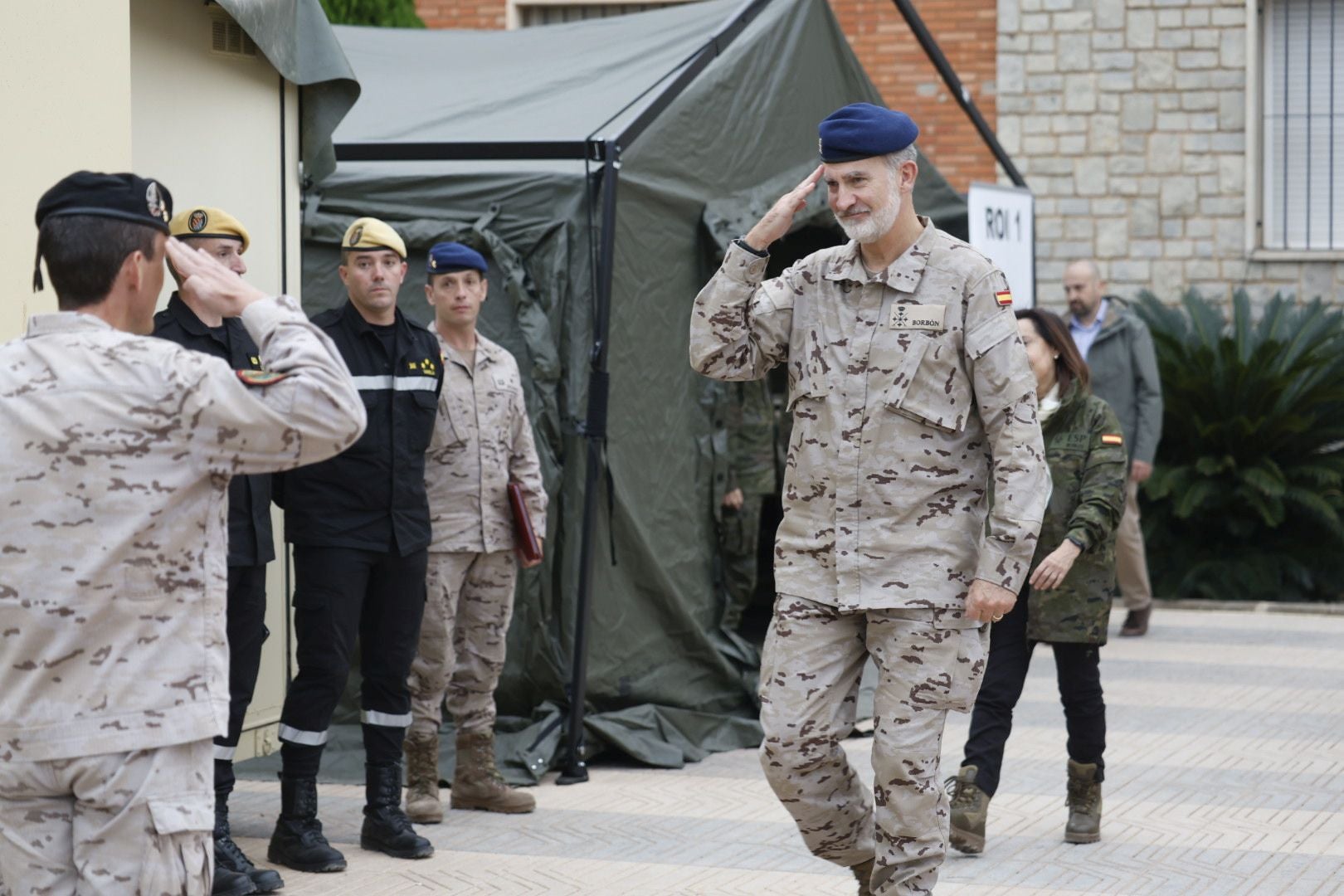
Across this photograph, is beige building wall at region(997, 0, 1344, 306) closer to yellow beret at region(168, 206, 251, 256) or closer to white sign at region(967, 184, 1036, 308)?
white sign at region(967, 184, 1036, 308)

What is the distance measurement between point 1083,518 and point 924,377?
150cm

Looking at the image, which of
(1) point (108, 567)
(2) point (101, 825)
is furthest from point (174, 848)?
(1) point (108, 567)

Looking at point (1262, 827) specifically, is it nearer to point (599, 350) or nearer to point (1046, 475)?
point (1046, 475)

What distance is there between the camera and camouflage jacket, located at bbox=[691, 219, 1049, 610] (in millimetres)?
4078

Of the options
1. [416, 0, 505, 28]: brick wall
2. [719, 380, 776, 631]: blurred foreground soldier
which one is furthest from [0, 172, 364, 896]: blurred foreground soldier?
[416, 0, 505, 28]: brick wall

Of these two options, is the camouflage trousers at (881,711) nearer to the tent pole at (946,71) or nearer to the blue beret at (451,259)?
the blue beret at (451,259)

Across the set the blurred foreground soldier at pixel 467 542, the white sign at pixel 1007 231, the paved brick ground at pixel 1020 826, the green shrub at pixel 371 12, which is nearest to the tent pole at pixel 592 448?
the paved brick ground at pixel 1020 826

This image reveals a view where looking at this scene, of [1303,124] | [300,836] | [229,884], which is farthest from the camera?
[1303,124]

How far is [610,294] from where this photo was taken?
22.0 feet

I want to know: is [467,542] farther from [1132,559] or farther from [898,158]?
[1132,559]

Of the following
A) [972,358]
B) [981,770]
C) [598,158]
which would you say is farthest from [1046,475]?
[598,158]

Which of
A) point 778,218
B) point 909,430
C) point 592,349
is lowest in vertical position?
point 909,430

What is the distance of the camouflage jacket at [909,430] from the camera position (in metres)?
4.08

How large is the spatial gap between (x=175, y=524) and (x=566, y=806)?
141 inches
